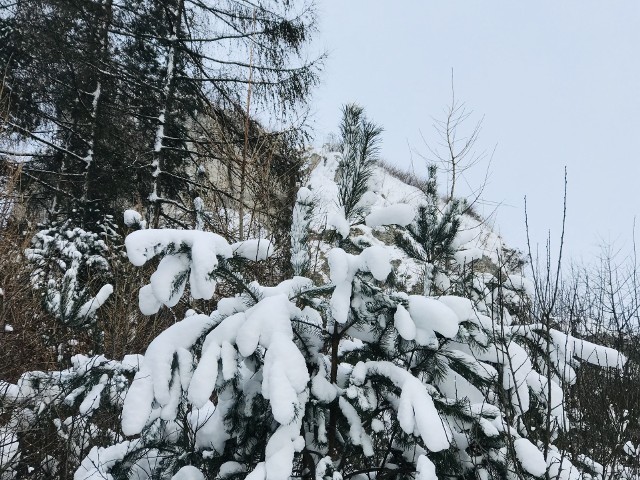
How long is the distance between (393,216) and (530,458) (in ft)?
3.45

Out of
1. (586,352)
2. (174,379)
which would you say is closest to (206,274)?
(174,379)

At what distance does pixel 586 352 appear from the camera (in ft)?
6.17

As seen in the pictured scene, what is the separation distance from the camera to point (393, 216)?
1.87 meters

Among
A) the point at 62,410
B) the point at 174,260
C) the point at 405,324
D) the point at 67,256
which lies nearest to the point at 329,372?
the point at 405,324

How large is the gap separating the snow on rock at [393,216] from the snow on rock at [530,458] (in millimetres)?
949

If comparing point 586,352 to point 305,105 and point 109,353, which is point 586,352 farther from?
point 305,105

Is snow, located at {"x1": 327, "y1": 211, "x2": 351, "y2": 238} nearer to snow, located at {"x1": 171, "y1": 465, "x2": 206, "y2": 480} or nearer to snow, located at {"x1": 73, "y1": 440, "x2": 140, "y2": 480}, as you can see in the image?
snow, located at {"x1": 171, "y1": 465, "x2": 206, "y2": 480}

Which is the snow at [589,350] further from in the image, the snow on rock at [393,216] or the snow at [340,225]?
the snow at [340,225]

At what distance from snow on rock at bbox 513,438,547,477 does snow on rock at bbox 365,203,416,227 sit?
95 cm

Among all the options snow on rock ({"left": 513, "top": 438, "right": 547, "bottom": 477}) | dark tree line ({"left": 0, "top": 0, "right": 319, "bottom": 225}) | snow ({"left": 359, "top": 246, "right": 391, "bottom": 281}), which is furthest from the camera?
dark tree line ({"left": 0, "top": 0, "right": 319, "bottom": 225})

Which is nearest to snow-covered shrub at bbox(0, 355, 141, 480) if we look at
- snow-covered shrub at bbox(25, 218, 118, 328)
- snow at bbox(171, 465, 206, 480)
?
snow at bbox(171, 465, 206, 480)

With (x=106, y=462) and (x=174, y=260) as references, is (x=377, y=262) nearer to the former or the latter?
(x=174, y=260)

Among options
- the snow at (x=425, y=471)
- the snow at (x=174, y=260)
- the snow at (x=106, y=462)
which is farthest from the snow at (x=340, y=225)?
the snow at (x=106, y=462)

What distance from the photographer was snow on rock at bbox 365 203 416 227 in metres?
1.81
